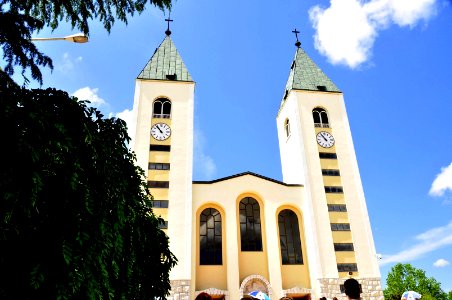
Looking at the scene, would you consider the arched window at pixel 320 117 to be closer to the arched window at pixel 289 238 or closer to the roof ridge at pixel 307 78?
the roof ridge at pixel 307 78

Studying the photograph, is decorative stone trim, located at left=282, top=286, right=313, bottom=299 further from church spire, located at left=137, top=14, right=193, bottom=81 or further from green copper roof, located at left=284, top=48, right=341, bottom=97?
church spire, located at left=137, top=14, right=193, bottom=81


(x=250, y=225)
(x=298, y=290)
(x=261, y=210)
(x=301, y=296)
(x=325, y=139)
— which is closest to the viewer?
(x=298, y=290)

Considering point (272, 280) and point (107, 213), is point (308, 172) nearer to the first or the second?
point (272, 280)

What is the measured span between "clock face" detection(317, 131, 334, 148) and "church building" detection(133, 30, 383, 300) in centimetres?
8

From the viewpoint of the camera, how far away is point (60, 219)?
5.29 meters

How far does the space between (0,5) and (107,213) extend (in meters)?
3.75

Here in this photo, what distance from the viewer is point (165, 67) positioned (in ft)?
87.0

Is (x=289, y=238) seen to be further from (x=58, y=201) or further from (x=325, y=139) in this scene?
(x=58, y=201)

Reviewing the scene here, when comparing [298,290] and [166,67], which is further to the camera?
[166,67]

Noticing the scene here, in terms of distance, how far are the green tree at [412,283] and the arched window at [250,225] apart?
33683 mm

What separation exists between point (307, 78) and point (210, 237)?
51.0 feet

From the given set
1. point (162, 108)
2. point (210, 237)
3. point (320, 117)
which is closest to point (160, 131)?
point (162, 108)

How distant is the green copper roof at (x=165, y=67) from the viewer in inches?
1005

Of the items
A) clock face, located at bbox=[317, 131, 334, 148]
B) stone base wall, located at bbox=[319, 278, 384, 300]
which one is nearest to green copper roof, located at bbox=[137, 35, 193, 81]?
A: clock face, located at bbox=[317, 131, 334, 148]
